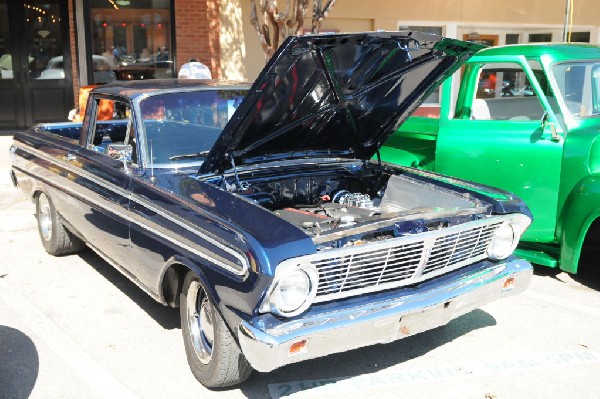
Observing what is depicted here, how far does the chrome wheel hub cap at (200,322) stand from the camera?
3.67m

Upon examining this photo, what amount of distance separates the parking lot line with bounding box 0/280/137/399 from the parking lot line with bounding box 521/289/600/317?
126 inches

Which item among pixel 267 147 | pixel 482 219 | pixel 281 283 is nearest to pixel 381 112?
pixel 267 147

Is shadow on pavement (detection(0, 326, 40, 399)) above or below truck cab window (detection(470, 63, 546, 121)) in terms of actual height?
below

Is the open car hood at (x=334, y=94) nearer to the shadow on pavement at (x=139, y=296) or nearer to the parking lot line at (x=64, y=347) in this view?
the shadow on pavement at (x=139, y=296)

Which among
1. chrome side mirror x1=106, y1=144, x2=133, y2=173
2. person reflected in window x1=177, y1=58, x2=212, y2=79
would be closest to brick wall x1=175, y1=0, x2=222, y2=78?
person reflected in window x1=177, y1=58, x2=212, y2=79

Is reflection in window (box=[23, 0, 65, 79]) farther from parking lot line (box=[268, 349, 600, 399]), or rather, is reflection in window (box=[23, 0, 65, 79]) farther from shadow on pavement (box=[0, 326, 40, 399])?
parking lot line (box=[268, 349, 600, 399])

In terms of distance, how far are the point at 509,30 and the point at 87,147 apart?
11172 mm

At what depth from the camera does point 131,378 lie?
3836 millimetres

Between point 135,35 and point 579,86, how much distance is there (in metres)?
8.35

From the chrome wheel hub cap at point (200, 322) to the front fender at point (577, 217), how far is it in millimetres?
2953

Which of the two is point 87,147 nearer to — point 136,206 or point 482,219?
point 136,206

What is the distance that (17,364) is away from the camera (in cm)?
398

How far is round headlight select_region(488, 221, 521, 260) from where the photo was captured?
404 cm

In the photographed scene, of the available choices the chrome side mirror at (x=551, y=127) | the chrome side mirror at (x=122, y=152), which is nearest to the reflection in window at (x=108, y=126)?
the chrome side mirror at (x=122, y=152)
